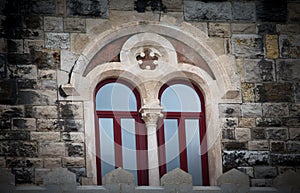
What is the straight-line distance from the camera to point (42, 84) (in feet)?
52.6

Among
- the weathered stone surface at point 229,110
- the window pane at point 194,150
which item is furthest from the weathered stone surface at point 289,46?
the window pane at point 194,150

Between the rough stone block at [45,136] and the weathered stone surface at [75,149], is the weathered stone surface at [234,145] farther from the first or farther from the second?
the rough stone block at [45,136]

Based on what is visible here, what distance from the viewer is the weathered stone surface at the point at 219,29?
16750 mm

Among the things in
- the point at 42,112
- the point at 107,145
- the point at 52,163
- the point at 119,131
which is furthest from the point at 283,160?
the point at 42,112

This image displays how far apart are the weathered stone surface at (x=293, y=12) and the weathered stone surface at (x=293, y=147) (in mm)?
1583

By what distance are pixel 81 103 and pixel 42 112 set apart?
0.49 metres

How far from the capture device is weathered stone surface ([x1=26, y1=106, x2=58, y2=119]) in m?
15.9

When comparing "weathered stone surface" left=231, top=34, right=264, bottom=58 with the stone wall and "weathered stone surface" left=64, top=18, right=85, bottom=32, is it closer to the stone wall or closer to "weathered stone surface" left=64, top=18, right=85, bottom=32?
the stone wall

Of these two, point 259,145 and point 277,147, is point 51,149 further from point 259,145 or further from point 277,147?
point 277,147

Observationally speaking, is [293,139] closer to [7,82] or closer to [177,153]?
[177,153]

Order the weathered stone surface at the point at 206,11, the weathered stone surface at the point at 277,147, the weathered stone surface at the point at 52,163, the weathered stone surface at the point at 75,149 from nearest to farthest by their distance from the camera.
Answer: the weathered stone surface at the point at 52,163
the weathered stone surface at the point at 75,149
the weathered stone surface at the point at 277,147
the weathered stone surface at the point at 206,11

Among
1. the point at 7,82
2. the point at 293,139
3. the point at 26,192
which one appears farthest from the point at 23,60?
the point at 293,139

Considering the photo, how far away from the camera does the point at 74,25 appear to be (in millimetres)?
16359

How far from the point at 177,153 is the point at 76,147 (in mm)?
1298
